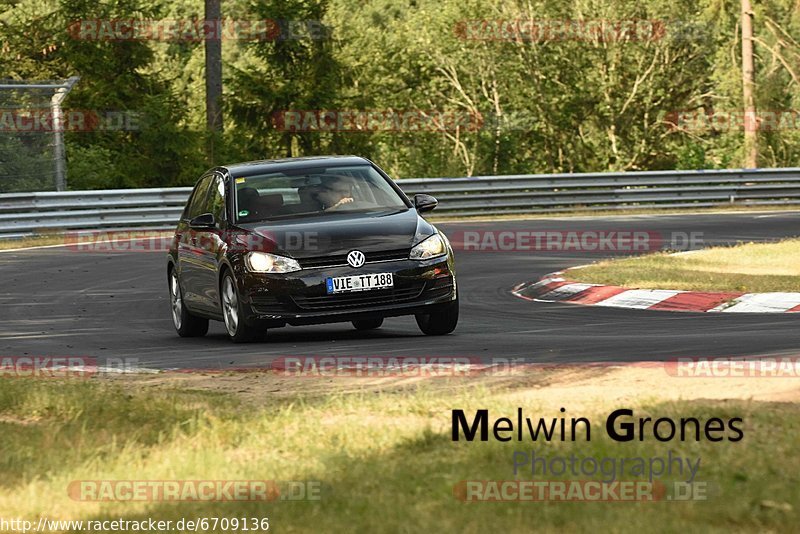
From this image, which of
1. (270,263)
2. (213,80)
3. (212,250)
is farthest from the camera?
(213,80)

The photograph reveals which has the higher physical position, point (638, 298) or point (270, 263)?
point (270, 263)

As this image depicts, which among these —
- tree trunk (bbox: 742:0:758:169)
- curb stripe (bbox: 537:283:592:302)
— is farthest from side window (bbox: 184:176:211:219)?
tree trunk (bbox: 742:0:758:169)

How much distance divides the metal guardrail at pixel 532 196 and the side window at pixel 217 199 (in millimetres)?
14064

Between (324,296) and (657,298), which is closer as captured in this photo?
(324,296)

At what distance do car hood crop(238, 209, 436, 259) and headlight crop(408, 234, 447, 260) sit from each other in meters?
0.05

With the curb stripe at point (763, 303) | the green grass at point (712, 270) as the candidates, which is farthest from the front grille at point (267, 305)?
the green grass at point (712, 270)

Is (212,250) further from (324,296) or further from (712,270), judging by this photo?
(712,270)

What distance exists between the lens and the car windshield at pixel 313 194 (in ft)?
42.2

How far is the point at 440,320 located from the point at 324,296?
1.20m

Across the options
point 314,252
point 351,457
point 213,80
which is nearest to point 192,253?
point 314,252

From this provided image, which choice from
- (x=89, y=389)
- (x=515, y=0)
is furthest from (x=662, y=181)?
(x=89, y=389)

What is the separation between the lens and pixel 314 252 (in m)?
11.8

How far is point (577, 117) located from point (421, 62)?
655 centimetres

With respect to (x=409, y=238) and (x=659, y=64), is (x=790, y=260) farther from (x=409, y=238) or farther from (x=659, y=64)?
(x=659, y=64)
